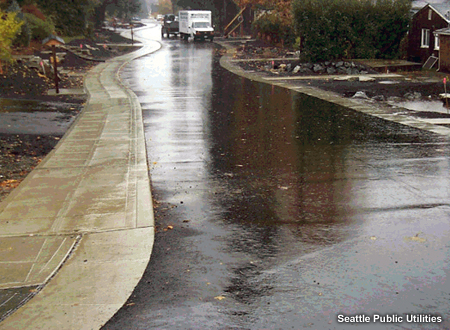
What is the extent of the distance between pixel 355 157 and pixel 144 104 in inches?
441

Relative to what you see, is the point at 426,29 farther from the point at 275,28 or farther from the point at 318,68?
the point at 275,28

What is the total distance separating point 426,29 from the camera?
116 ft

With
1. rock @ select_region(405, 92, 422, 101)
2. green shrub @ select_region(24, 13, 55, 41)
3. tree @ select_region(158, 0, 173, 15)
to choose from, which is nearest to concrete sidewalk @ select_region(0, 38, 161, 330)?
rock @ select_region(405, 92, 422, 101)

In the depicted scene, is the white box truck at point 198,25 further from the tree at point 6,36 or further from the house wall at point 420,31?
the tree at point 6,36

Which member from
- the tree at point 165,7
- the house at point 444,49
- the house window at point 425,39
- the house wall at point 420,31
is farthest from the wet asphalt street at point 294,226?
the tree at point 165,7

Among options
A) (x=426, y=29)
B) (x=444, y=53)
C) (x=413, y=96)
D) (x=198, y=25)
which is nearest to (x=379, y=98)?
(x=413, y=96)

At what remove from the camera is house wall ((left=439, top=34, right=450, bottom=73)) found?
31312 millimetres

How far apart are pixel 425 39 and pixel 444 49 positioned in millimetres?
4184

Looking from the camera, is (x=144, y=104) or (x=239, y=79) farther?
(x=239, y=79)

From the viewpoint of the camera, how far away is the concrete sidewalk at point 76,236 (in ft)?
19.5

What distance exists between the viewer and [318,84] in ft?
89.1

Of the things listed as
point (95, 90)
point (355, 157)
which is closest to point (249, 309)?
point (355, 157)

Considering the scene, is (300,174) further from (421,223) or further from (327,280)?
(327,280)

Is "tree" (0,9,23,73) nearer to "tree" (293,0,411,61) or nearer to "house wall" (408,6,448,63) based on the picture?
"tree" (293,0,411,61)
